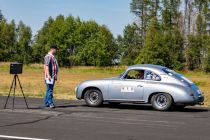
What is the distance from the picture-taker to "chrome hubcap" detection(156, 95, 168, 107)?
16.5 metres

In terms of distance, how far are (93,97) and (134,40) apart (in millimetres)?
95563

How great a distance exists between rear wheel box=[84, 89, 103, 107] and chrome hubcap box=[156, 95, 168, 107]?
200cm

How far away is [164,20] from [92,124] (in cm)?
9720

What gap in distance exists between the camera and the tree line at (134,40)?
100 m

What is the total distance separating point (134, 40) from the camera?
370ft

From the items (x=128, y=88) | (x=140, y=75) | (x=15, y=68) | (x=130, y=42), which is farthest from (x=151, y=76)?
(x=130, y=42)

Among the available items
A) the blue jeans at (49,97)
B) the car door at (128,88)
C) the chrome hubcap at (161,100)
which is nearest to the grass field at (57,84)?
the chrome hubcap at (161,100)

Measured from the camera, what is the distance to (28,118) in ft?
44.8

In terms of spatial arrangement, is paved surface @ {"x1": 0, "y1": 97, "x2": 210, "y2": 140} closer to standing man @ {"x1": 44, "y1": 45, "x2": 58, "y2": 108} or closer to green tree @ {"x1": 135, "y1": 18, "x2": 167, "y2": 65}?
standing man @ {"x1": 44, "y1": 45, "x2": 58, "y2": 108}

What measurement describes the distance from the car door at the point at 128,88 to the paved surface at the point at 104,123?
406 mm

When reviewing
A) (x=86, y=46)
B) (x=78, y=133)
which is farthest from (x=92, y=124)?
(x=86, y=46)

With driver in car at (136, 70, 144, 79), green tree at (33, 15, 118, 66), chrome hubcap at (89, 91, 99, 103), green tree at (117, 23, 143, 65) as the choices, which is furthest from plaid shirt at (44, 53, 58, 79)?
green tree at (117, 23, 143, 65)

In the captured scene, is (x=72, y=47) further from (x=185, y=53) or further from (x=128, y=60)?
(x=185, y=53)

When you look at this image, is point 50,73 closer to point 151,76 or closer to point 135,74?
point 135,74
